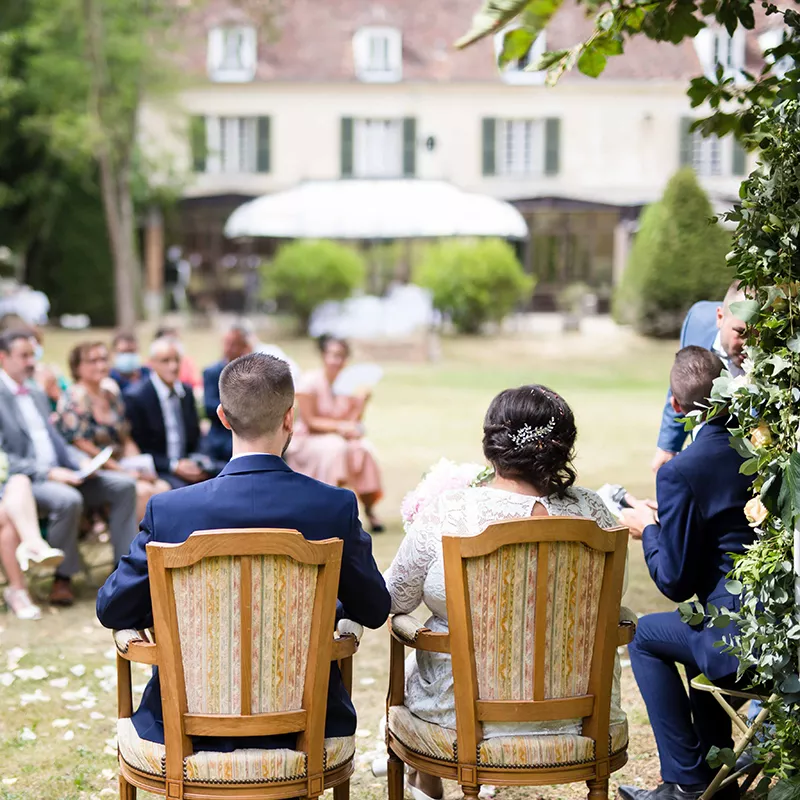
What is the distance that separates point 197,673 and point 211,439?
5477 mm

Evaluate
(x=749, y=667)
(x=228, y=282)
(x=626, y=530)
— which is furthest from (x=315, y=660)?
(x=228, y=282)

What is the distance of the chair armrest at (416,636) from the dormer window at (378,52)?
34.6 metres

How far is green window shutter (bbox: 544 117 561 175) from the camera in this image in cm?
3641

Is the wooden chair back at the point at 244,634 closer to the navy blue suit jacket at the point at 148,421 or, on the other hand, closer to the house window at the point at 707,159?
the navy blue suit jacket at the point at 148,421

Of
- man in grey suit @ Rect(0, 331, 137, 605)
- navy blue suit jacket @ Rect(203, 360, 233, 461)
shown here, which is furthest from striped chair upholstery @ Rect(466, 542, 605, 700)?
navy blue suit jacket @ Rect(203, 360, 233, 461)

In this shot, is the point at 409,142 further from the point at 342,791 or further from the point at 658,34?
the point at 342,791

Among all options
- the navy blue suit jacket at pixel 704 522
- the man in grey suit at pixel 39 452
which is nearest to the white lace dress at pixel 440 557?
the navy blue suit jacket at pixel 704 522

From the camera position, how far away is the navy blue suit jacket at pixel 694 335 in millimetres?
5824

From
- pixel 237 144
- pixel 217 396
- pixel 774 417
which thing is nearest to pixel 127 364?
pixel 217 396

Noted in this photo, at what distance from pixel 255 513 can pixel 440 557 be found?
0.59m

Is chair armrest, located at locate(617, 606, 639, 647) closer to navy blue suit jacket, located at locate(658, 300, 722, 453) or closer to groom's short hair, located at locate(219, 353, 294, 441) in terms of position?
groom's short hair, located at locate(219, 353, 294, 441)

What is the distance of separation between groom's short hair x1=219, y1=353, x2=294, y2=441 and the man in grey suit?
396cm

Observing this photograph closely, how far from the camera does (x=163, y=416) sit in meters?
8.26

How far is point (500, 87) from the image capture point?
36.5 meters
